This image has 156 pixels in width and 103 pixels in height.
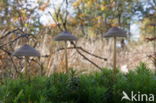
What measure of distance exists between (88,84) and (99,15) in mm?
12109

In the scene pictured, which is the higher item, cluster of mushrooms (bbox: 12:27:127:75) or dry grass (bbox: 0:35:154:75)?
cluster of mushrooms (bbox: 12:27:127:75)

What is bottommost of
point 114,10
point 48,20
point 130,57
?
point 130,57

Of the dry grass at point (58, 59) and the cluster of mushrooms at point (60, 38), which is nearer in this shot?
the cluster of mushrooms at point (60, 38)

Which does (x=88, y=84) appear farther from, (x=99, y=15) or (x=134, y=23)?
(x=134, y=23)

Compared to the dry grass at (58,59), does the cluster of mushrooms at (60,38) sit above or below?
above

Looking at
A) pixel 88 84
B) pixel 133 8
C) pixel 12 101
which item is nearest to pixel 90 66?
pixel 88 84

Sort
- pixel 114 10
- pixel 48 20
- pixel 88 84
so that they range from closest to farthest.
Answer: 1. pixel 88 84
2. pixel 48 20
3. pixel 114 10

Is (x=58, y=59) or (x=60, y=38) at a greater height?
(x=60, y=38)

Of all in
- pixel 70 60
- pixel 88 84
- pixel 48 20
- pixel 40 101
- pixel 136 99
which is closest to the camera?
pixel 40 101

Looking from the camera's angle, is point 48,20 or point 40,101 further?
point 48,20

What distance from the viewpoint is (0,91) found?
1.14 meters

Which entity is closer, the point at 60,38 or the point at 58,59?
the point at 60,38

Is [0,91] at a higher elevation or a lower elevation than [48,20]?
lower

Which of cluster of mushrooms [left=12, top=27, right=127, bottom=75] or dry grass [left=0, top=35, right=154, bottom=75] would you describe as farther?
dry grass [left=0, top=35, right=154, bottom=75]
